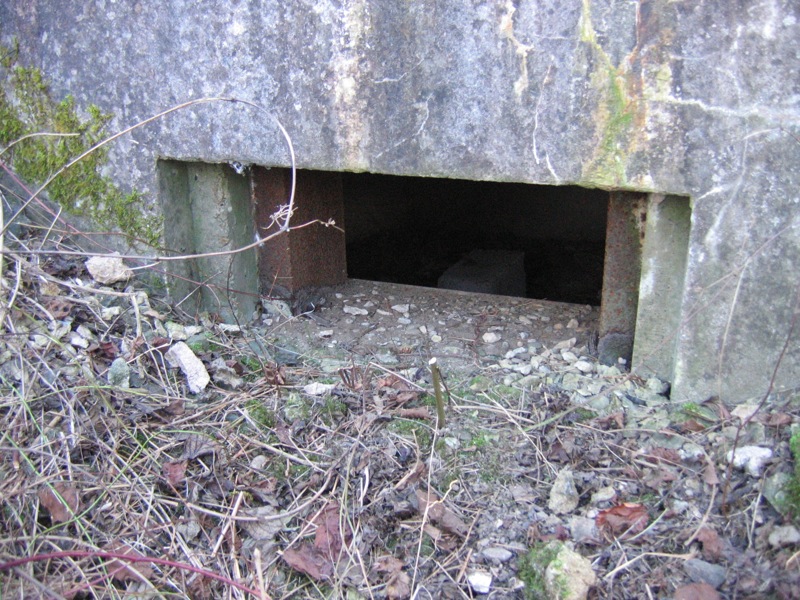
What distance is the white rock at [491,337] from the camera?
265 centimetres

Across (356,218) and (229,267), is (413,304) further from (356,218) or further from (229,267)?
(356,218)

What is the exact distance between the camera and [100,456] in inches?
76.0

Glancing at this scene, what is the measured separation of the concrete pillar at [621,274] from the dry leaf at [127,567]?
5.01ft

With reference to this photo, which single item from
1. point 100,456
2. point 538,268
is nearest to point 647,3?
point 100,456

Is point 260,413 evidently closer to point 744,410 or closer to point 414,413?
point 414,413

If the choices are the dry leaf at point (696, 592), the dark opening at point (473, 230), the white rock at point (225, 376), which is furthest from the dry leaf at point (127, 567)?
the dark opening at point (473, 230)

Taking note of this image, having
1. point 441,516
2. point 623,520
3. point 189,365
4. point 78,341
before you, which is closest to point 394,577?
point 441,516

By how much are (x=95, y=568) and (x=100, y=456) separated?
0.34 m

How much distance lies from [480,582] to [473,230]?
413 cm

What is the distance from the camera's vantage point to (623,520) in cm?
175

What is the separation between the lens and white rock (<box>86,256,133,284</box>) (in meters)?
2.55

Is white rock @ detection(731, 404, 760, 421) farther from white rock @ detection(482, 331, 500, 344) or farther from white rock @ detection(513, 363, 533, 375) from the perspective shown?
white rock @ detection(482, 331, 500, 344)

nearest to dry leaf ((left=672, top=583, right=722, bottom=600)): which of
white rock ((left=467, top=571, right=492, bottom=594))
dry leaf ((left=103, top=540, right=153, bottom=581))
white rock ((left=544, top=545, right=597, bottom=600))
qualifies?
white rock ((left=544, top=545, right=597, bottom=600))

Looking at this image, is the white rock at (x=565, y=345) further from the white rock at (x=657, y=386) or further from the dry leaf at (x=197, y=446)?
the dry leaf at (x=197, y=446)
